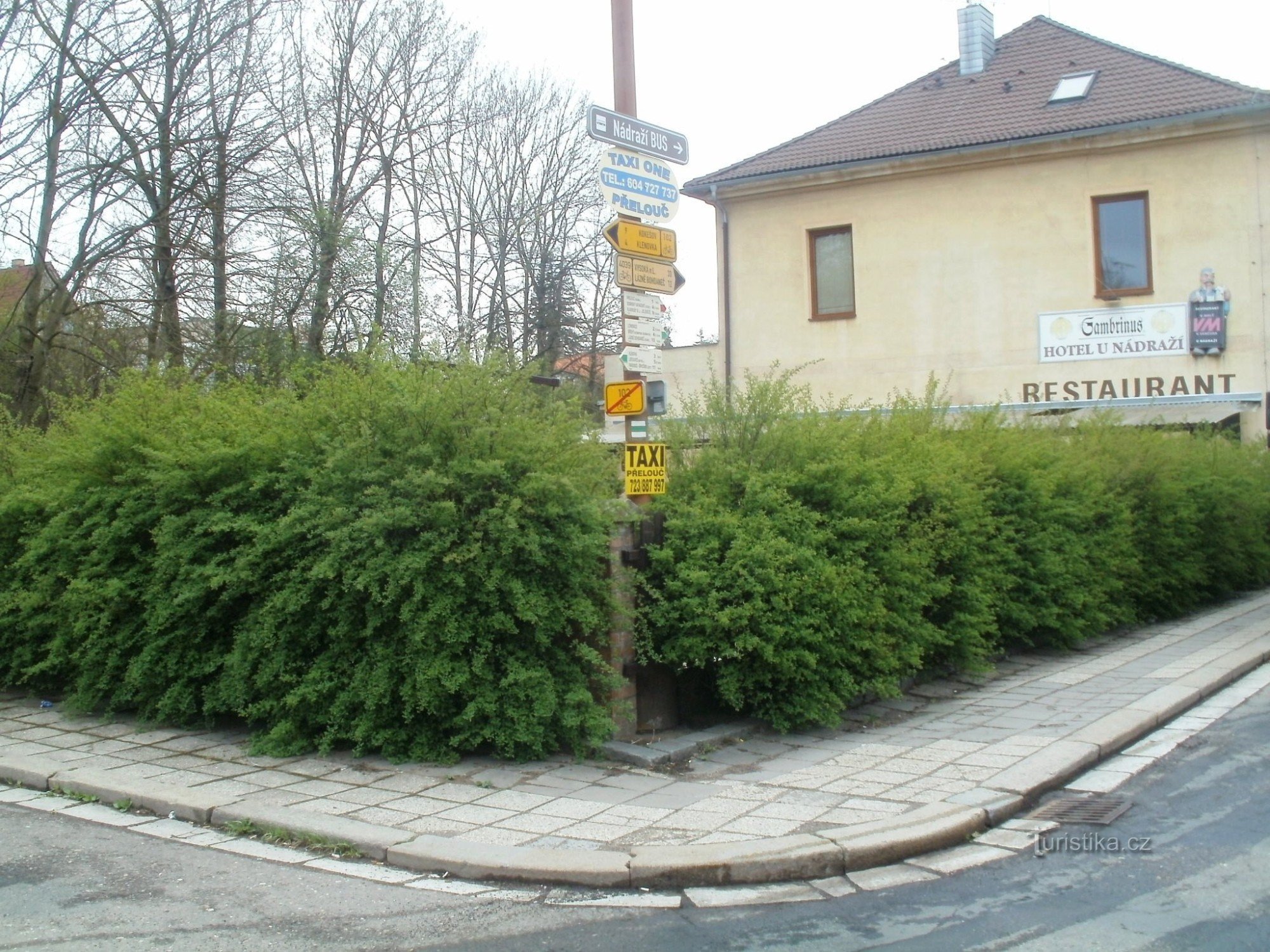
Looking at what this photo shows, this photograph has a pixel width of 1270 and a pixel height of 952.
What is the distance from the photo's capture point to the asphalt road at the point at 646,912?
4.68 m

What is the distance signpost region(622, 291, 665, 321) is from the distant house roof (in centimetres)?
1510

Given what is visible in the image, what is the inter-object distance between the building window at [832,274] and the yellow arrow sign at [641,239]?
581 inches

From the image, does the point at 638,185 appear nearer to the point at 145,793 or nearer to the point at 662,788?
the point at 662,788

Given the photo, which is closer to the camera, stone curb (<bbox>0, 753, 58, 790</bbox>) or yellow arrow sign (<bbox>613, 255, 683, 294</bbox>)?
stone curb (<bbox>0, 753, 58, 790</bbox>)

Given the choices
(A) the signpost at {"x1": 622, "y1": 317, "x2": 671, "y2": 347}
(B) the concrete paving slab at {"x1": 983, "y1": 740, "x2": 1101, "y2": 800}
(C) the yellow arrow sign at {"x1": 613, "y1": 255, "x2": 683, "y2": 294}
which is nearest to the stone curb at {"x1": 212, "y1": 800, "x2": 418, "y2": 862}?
(B) the concrete paving slab at {"x1": 983, "y1": 740, "x2": 1101, "y2": 800}

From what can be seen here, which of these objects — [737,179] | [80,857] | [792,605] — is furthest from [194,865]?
[737,179]

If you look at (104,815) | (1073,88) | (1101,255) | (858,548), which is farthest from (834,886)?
(1073,88)

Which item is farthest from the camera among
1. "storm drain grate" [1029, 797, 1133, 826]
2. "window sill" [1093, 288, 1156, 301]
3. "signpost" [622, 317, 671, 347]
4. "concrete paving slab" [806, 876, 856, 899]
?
"window sill" [1093, 288, 1156, 301]

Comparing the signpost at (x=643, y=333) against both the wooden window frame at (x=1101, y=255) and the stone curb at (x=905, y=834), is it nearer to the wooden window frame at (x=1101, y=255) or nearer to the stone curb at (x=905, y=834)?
the stone curb at (x=905, y=834)

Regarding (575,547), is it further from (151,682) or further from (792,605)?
(151,682)

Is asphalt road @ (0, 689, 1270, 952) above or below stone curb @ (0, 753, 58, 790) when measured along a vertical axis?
below

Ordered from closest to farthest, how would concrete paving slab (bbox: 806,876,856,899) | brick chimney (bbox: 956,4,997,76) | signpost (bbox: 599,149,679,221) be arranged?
concrete paving slab (bbox: 806,876,856,899)
signpost (bbox: 599,149,679,221)
brick chimney (bbox: 956,4,997,76)

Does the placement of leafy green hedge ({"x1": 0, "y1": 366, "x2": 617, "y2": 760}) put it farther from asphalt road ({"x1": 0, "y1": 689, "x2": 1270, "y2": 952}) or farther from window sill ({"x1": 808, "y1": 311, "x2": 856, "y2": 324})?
window sill ({"x1": 808, "y1": 311, "x2": 856, "y2": 324})

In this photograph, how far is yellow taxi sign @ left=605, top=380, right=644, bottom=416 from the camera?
8.25 metres
